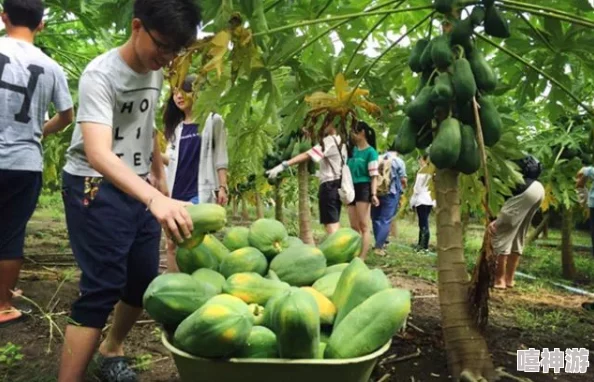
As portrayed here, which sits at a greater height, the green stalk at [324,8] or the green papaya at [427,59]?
the green stalk at [324,8]

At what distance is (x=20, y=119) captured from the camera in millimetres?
2912

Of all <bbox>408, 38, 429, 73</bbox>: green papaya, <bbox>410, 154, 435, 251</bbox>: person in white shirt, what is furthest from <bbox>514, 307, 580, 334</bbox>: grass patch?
<bbox>410, 154, 435, 251</bbox>: person in white shirt

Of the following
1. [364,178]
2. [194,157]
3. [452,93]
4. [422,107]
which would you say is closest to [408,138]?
[422,107]

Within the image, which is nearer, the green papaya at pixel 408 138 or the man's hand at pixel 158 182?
the green papaya at pixel 408 138

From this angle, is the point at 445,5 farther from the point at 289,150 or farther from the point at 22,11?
the point at 289,150

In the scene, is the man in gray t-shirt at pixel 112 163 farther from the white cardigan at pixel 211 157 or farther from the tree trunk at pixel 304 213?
the tree trunk at pixel 304 213

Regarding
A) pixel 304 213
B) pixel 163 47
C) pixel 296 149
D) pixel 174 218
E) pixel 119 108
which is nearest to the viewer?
pixel 174 218

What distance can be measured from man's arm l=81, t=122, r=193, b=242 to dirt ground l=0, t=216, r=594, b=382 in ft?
1.04

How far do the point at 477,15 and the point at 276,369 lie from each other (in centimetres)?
162

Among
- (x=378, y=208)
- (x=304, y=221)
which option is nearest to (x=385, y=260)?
(x=378, y=208)

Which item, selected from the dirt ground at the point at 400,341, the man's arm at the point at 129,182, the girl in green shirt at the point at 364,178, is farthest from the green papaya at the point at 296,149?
the man's arm at the point at 129,182

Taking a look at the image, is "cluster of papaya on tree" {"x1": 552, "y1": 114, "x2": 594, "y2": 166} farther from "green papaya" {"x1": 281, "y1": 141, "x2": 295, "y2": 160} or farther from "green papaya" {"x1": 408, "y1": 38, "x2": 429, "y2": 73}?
"green papaya" {"x1": 408, "y1": 38, "x2": 429, "y2": 73}

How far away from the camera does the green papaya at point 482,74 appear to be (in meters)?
2.23

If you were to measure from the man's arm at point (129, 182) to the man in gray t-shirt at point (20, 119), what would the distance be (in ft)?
3.99
